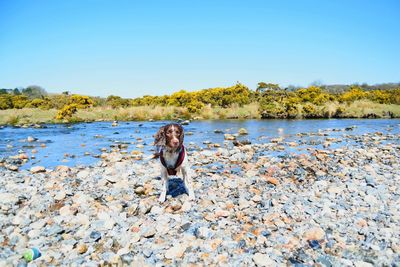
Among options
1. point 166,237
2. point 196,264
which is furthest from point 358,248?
point 166,237

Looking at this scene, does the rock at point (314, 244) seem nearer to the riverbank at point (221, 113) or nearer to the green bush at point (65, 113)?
the riverbank at point (221, 113)

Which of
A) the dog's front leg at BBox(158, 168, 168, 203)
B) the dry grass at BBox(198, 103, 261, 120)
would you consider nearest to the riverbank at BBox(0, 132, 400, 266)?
the dog's front leg at BBox(158, 168, 168, 203)

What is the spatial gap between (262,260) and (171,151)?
7.25ft

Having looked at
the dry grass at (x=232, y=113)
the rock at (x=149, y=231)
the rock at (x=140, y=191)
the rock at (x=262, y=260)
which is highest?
the dry grass at (x=232, y=113)

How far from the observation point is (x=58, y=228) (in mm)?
4051

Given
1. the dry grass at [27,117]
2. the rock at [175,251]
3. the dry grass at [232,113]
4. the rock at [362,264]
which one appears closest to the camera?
the rock at [362,264]

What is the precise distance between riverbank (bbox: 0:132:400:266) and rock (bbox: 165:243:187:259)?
1 cm

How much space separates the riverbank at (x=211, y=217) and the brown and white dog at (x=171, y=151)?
0.33m

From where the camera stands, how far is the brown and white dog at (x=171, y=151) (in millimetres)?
4816

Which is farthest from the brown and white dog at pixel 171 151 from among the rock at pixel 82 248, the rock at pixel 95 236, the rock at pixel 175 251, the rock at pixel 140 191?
the rock at pixel 82 248

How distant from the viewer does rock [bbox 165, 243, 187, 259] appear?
343 cm

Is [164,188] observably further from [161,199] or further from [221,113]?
[221,113]

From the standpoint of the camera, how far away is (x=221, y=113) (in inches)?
1119

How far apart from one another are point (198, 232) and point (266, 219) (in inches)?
39.0
